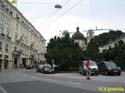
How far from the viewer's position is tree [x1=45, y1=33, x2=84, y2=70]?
5100cm

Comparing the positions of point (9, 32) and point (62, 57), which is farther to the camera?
point (9, 32)

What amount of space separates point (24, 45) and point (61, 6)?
→ 242 ft

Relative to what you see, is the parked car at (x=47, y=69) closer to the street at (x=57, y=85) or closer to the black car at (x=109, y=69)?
the black car at (x=109, y=69)

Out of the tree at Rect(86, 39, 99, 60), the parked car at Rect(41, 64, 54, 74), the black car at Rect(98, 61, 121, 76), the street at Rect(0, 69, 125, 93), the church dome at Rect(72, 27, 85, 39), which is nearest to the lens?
the street at Rect(0, 69, 125, 93)

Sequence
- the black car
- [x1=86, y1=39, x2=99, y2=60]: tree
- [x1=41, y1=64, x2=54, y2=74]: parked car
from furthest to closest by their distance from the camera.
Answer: [x1=86, y1=39, x2=99, y2=60]: tree
[x1=41, y1=64, x2=54, y2=74]: parked car
the black car

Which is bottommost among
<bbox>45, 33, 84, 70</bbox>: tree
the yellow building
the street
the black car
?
the street

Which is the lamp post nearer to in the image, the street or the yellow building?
Answer: the yellow building

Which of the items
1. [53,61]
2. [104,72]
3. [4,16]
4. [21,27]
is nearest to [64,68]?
[53,61]

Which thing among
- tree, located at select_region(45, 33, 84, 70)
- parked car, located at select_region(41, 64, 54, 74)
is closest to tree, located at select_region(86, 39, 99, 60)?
tree, located at select_region(45, 33, 84, 70)

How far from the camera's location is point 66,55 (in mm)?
50750

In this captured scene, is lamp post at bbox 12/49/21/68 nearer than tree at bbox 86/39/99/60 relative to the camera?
No

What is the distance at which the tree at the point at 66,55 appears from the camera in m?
51.0

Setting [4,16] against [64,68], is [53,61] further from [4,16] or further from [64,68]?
[4,16]

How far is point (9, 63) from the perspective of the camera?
77562 mm
